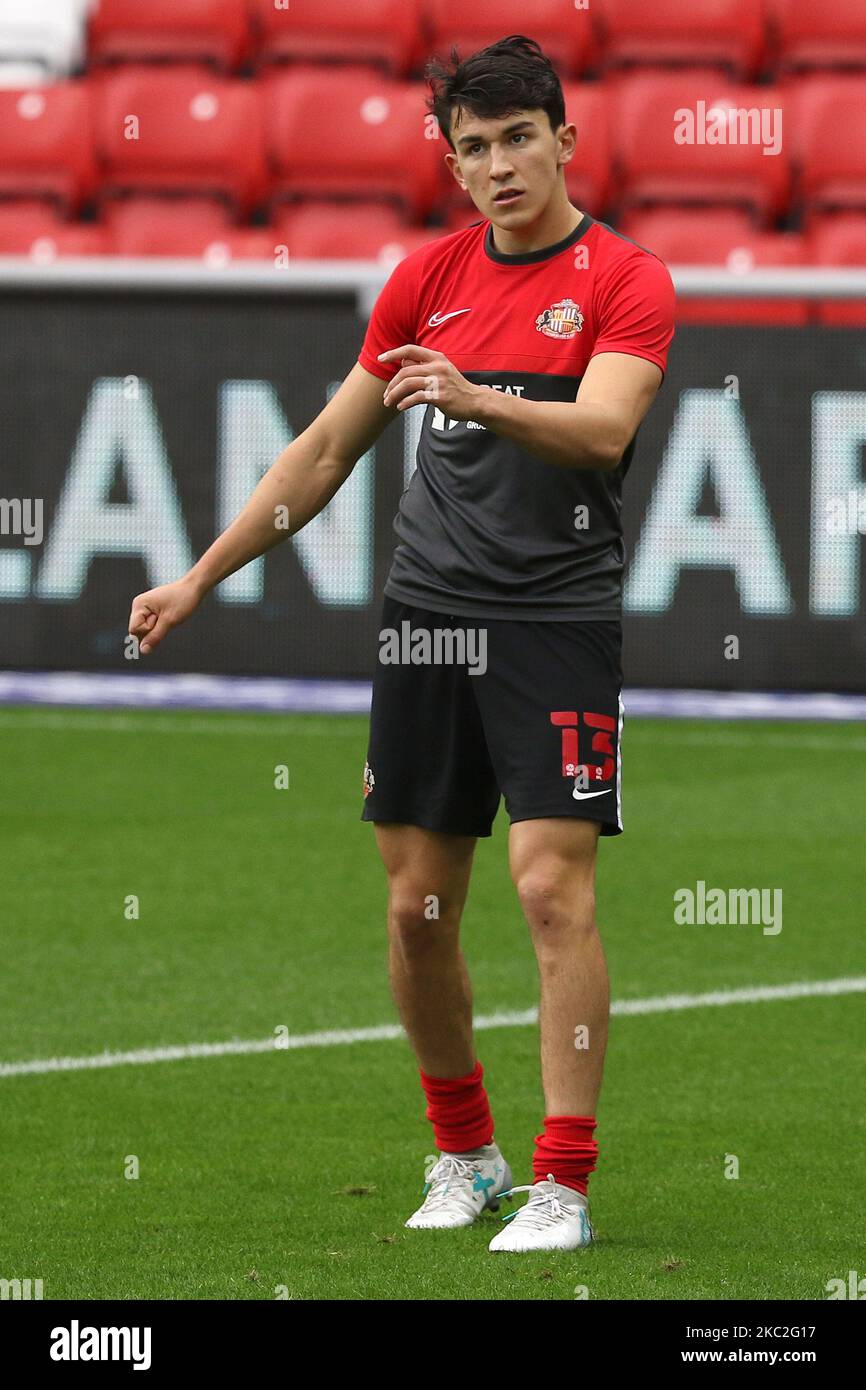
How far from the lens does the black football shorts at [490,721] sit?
4156 millimetres

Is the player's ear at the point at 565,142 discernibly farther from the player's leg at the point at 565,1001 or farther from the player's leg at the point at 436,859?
the player's leg at the point at 565,1001

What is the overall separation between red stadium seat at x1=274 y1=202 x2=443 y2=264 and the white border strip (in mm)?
2982

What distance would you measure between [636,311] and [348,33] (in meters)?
11.9

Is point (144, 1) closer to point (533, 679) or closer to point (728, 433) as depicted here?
point (728, 433)

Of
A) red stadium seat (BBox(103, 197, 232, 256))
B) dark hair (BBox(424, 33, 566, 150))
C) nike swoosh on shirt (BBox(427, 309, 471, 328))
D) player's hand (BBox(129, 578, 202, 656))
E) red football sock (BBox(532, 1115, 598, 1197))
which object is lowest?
red football sock (BBox(532, 1115, 598, 1197))

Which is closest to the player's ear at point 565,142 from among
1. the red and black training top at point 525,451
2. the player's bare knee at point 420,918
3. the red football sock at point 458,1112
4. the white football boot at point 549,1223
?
the red and black training top at point 525,451

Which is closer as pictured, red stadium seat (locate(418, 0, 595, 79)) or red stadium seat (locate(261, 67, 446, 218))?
red stadium seat (locate(261, 67, 446, 218))

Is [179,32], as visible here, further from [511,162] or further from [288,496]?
[511,162]

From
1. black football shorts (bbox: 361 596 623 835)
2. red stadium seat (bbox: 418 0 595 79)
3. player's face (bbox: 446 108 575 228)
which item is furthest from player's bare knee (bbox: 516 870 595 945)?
red stadium seat (bbox: 418 0 595 79)

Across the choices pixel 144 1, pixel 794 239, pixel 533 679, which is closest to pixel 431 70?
pixel 533 679

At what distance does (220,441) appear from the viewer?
38.5 ft

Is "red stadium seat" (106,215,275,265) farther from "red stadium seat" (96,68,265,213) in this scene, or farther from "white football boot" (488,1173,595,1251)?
"white football boot" (488,1173,595,1251)

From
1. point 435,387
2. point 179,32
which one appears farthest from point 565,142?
point 179,32

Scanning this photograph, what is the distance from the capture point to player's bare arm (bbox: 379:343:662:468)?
12.4ft
